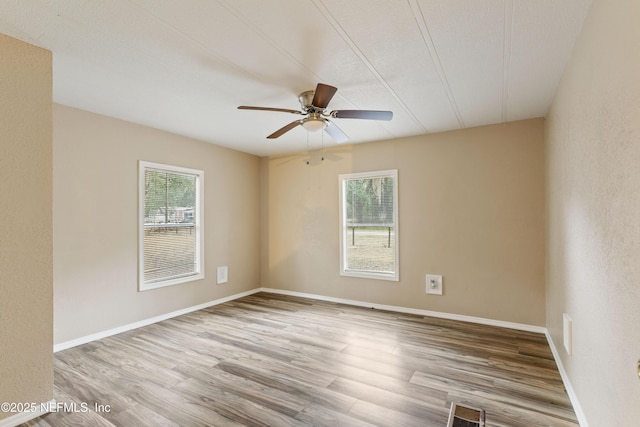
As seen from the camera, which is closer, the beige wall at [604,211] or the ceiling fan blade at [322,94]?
the beige wall at [604,211]

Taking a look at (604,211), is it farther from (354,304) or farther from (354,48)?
(354,304)

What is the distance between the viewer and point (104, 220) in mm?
3416

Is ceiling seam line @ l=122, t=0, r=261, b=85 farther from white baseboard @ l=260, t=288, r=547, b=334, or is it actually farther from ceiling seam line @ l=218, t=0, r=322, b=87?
white baseboard @ l=260, t=288, r=547, b=334

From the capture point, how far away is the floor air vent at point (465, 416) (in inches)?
76.4

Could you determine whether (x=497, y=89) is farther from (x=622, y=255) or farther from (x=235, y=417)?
(x=235, y=417)

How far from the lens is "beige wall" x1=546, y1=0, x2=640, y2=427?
1202 mm

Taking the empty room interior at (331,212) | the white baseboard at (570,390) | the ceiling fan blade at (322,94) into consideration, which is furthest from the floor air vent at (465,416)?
the ceiling fan blade at (322,94)

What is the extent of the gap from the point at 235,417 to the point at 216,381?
0.53m

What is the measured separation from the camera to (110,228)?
3.47 metres

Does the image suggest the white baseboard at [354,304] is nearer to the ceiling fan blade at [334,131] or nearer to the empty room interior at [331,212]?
the empty room interior at [331,212]

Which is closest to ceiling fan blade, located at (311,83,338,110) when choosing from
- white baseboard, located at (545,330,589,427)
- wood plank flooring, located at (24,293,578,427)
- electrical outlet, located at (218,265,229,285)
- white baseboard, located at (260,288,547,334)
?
wood plank flooring, located at (24,293,578,427)

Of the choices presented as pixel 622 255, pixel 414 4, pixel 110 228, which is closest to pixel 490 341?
pixel 622 255

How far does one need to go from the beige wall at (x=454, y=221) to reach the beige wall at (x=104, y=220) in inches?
69.2

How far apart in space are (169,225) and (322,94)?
2.97 m
